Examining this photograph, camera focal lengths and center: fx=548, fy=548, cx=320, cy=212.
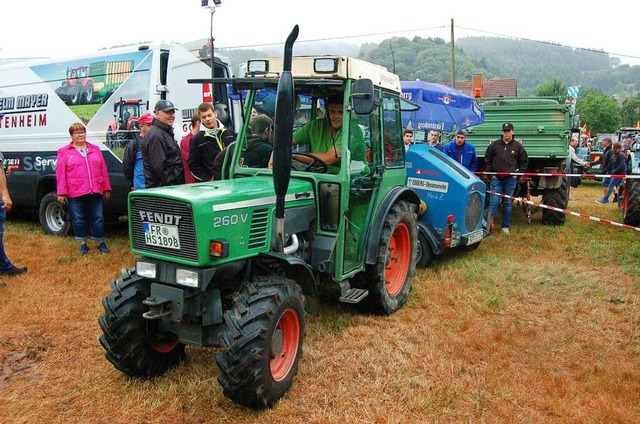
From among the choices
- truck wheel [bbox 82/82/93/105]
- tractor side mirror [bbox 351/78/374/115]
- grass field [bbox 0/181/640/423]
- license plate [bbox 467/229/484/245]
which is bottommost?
grass field [bbox 0/181/640/423]

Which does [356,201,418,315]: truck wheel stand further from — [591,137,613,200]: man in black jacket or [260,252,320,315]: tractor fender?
[591,137,613,200]: man in black jacket

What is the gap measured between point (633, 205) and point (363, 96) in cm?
647

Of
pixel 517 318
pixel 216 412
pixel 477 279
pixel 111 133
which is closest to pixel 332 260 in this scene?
pixel 216 412

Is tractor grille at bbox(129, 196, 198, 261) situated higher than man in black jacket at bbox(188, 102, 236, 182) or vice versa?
man in black jacket at bbox(188, 102, 236, 182)

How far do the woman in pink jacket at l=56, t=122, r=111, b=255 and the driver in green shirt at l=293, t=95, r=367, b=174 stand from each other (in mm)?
3407

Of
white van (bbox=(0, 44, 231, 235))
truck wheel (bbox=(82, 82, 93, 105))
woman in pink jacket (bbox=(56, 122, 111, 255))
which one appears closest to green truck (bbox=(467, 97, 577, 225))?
white van (bbox=(0, 44, 231, 235))

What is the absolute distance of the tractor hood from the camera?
3.25 m

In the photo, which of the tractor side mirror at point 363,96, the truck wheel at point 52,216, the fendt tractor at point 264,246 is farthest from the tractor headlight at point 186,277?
the truck wheel at point 52,216

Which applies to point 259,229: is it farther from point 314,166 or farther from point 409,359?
point 409,359

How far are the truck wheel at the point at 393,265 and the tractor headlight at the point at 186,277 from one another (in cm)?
178

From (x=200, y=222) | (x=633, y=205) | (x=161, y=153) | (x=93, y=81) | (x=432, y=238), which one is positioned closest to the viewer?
(x=200, y=222)

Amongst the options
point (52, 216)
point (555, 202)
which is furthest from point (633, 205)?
point (52, 216)

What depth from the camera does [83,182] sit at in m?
6.73

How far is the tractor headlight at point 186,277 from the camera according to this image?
10.7 feet
